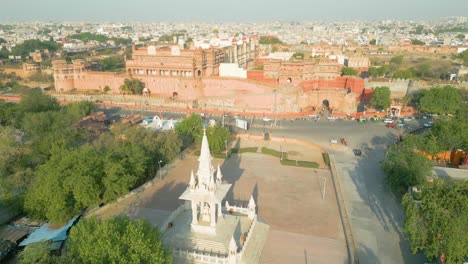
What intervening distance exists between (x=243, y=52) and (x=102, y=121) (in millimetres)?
49854

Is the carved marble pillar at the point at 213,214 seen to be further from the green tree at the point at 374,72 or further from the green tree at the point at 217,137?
the green tree at the point at 374,72

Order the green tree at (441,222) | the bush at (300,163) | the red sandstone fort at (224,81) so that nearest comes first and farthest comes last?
the green tree at (441,222)
the bush at (300,163)
the red sandstone fort at (224,81)

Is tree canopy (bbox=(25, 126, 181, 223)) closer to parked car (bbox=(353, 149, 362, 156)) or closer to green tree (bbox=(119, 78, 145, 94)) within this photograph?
parked car (bbox=(353, 149, 362, 156))

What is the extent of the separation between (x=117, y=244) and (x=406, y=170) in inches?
792

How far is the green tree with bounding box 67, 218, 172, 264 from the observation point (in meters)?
14.4

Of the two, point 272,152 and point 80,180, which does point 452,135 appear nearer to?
point 272,152

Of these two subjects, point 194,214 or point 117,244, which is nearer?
point 117,244

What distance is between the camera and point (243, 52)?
88625 millimetres

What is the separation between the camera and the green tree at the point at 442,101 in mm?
46656

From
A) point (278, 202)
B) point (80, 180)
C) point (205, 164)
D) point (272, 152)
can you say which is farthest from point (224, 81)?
point (205, 164)

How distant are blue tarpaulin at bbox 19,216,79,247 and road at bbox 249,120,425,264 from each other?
17249mm

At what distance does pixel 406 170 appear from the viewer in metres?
25.1

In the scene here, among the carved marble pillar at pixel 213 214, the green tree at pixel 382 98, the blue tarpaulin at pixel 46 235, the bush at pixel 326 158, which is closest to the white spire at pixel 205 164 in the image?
the carved marble pillar at pixel 213 214

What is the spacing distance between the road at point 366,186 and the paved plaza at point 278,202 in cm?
140
